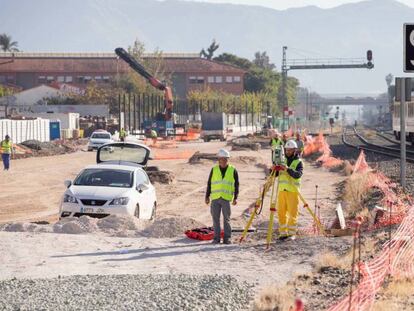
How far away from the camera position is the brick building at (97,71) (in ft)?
493

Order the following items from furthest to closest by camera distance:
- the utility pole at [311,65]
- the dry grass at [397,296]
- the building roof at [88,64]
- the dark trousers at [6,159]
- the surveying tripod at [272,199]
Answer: the building roof at [88,64], the utility pole at [311,65], the dark trousers at [6,159], the surveying tripod at [272,199], the dry grass at [397,296]

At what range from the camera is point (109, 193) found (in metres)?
19.4

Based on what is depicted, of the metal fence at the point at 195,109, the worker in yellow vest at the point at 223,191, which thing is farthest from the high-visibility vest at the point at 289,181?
the metal fence at the point at 195,109

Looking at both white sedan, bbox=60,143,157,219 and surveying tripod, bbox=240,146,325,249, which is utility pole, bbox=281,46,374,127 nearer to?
white sedan, bbox=60,143,157,219

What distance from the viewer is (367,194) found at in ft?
86.7

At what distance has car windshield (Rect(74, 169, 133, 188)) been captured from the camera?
20031 millimetres

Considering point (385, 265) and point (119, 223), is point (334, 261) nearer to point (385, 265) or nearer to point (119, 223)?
point (385, 265)

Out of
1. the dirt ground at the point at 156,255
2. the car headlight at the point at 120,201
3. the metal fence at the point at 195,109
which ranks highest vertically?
the metal fence at the point at 195,109

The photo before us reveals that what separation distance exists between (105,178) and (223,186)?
15.6ft

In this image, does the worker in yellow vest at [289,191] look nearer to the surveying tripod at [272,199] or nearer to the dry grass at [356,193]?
the surveying tripod at [272,199]

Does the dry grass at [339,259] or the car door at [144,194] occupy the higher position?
the car door at [144,194]

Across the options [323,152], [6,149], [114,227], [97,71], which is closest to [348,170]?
[6,149]

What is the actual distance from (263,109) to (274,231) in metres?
137

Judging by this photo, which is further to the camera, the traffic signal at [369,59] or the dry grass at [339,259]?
the traffic signal at [369,59]
